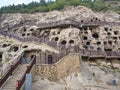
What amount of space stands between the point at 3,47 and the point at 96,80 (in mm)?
15811

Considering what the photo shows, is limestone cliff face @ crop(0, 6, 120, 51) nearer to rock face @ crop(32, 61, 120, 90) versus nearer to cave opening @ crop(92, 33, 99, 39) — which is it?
cave opening @ crop(92, 33, 99, 39)

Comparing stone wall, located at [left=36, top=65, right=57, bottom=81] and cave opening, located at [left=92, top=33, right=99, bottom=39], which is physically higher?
stone wall, located at [left=36, top=65, right=57, bottom=81]

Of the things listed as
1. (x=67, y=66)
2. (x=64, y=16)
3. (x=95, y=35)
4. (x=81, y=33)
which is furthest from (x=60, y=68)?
(x=64, y=16)

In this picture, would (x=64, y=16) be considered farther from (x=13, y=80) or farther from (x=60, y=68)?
(x=13, y=80)

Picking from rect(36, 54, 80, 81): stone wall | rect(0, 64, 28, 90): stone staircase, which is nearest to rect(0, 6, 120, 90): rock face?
rect(36, 54, 80, 81): stone wall

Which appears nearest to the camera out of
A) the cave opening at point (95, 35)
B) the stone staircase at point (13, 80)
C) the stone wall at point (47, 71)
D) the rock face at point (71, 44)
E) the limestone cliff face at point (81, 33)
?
the stone staircase at point (13, 80)

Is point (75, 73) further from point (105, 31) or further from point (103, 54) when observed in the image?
point (105, 31)

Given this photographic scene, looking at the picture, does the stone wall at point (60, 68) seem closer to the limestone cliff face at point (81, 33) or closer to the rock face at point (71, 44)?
the rock face at point (71, 44)

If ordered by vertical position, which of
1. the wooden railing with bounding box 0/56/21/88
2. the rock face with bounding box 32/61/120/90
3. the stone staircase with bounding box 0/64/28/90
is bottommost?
the rock face with bounding box 32/61/120/90

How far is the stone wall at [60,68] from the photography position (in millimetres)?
26227

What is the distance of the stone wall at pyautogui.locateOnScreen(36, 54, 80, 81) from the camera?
2623cm

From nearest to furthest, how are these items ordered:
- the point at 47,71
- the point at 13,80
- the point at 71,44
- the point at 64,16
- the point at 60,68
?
the point at 13,80 → the point at 47,71 → the point at 60,68 → the point at 71,44 → the point at 64,16

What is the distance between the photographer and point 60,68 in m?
26.6

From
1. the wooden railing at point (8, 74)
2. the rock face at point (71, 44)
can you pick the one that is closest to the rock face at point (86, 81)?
the rock face at point (71, 44)
